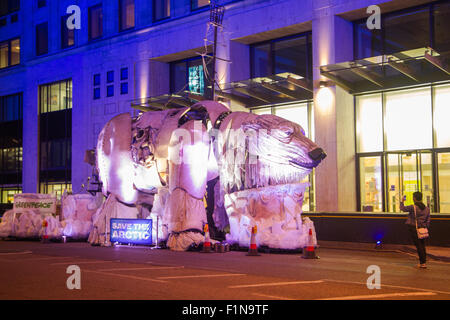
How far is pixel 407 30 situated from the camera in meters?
22.2

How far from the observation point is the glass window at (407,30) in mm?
21828

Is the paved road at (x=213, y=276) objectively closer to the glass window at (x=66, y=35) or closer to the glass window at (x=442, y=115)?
the glass window at (x=442, y=115)

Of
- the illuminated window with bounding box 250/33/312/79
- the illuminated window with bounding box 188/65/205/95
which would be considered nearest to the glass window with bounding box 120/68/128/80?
the illuminated window with bounding box 188/65/205/95

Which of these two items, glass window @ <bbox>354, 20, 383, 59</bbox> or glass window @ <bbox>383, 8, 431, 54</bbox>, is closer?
glass window @ <bbox>383, 8, 431, 54</bbox>

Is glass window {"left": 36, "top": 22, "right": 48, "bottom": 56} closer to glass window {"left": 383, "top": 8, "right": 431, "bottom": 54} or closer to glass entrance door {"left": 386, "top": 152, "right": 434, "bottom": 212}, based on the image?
glass window {"left": 383, "top": 8, "right": 431, "bottom": 54}

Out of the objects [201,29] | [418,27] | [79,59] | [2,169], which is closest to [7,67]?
[2,169]

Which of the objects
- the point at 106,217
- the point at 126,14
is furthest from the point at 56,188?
the point at 106,217

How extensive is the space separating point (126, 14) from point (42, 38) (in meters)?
8.39

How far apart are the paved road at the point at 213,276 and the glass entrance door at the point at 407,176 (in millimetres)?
6327

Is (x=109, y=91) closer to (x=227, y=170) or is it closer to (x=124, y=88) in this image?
(x=124, y=88)

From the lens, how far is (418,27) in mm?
21969

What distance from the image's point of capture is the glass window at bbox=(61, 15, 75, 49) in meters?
34.6

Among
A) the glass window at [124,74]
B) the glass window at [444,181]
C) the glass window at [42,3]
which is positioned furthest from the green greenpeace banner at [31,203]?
the glass window at [42,3]

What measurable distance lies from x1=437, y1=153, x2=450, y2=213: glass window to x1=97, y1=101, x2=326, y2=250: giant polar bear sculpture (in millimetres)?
8584
